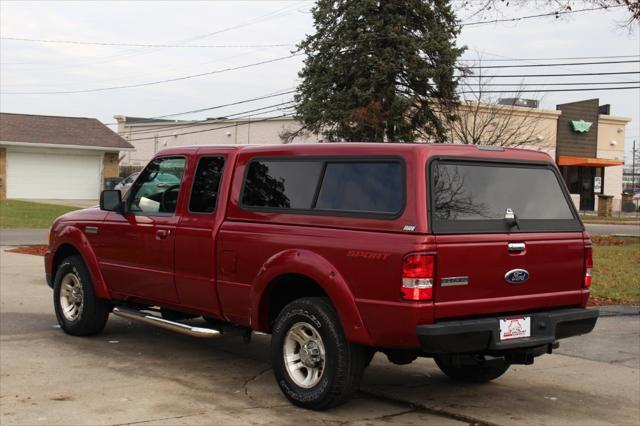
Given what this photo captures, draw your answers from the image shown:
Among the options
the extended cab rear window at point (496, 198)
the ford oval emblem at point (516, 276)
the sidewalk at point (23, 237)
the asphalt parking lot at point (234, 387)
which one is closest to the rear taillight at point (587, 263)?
the extended cab rear window at point (496, 198)

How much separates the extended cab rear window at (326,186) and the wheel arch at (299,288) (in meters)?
0.39

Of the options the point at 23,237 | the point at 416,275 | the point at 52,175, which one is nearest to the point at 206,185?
the point at 416,275

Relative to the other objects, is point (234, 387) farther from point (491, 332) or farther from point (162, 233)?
point (491, 332)

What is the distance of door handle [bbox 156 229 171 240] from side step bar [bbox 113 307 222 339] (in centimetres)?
72

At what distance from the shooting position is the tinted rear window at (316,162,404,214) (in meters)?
5.33

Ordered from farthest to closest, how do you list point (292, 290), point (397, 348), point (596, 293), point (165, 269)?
1. point (596, 293)
2. point (165, 269)
3. point (292, 290)
4. point (397, 348)

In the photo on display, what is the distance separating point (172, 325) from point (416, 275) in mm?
2597

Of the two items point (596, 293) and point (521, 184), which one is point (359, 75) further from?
point (521, 184)

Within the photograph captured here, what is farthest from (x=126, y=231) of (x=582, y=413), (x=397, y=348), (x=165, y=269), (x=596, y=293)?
(x=596, y=293)

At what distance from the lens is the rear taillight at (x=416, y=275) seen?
5.00 m

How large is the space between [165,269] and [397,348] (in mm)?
2511

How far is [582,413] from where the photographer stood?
5.85 m

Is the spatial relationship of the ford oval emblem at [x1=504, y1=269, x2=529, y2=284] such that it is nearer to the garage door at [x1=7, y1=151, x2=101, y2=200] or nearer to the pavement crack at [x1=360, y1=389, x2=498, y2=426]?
the pavement crack at [x1=360, y1=389, x2=498, y2=426]

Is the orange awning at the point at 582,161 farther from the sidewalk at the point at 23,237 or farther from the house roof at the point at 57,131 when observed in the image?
the sidewalk at the point at 23,237
